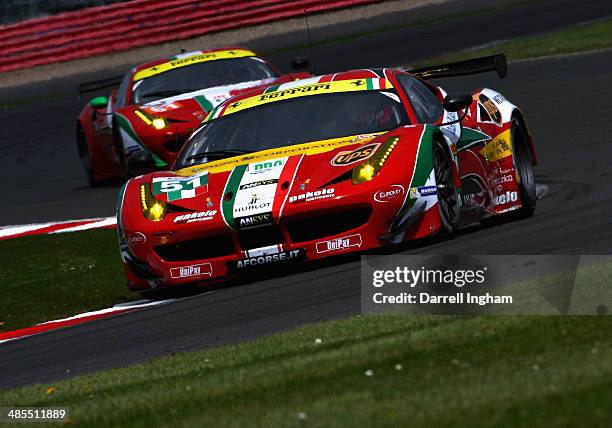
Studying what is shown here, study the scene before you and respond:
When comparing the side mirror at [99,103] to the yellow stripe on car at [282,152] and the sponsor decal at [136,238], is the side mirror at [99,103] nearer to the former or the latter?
the yellow stripe on car at [282,152]

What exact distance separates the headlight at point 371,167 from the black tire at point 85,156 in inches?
299

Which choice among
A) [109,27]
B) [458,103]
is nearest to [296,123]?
[458,103]

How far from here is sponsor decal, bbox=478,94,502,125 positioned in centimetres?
997

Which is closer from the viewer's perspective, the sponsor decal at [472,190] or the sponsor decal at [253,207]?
the sponsor decal at [253,207]

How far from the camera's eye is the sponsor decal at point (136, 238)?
8377 mm

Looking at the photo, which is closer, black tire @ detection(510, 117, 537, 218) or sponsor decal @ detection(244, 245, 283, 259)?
sponsor decal @ detection(244, 245, 283, 259)

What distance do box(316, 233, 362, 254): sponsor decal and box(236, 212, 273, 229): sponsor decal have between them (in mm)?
316

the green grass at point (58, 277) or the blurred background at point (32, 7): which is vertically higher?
the green grass at point (58, 277)

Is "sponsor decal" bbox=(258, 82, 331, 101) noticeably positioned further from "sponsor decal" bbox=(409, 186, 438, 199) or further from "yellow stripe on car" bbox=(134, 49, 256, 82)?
"yellow stripe on car" bbox=(134, 49, 256, 82)

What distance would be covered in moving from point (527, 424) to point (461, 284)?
219 centimetres

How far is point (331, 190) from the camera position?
809cm

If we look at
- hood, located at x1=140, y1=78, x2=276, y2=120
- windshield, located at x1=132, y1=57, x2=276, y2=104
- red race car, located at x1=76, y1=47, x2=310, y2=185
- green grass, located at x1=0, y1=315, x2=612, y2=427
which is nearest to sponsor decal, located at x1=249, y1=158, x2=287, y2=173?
green grass, located at x1=0, y1=315, x2=612, y2=427

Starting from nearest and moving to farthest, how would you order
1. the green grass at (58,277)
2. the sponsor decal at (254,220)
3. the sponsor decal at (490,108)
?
1. the sponsor decal at (254,220)
2. the green grass at (58,277)
3. the sponsor decal at (490,108)

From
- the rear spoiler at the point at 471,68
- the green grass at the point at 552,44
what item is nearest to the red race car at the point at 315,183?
the rear spoiler at the point at 471,68
